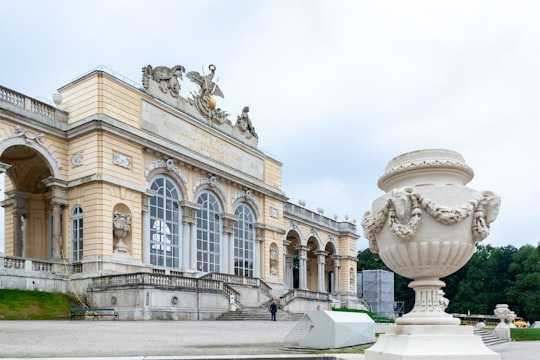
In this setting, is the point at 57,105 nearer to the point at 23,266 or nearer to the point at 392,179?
the point at 23,266

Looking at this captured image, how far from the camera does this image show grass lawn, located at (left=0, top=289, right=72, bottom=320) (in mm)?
20342

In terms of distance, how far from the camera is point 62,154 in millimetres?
27812

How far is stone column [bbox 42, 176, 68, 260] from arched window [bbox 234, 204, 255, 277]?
1263 cm

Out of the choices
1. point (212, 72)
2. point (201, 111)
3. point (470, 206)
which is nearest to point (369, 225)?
point (470, 206)

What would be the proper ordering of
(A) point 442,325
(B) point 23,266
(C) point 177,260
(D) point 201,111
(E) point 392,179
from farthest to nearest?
(D) point 201,111, (C) point 177,260, (B) point 23,266, (E) point 392,179, (A) point 442,325

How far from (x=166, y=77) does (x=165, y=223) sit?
8747 millimetres

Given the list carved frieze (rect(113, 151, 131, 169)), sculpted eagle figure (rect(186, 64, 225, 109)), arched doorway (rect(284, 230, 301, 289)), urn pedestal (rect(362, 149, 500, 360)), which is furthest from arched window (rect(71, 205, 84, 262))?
arched doorway (rect(284, 230, 301, 289))

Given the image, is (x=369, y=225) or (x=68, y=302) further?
(x=68, y=302)

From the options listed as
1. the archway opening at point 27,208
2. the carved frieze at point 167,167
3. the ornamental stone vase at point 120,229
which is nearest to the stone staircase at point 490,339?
the ornamental stone vase at point 120,229

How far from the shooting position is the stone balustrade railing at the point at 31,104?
83.4 ft

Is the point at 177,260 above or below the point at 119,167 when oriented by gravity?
below

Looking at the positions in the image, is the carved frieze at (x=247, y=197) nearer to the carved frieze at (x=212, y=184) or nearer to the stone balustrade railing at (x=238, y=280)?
the carved frieze at (x=212, y=184)

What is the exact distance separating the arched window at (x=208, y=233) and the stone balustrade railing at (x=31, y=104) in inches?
387

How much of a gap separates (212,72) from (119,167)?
12.0m
